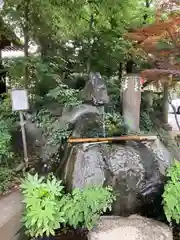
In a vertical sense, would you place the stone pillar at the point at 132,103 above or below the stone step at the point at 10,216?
above

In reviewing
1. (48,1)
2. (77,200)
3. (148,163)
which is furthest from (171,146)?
(48,1)

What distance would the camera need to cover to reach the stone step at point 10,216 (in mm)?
3288

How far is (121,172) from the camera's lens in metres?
3.41

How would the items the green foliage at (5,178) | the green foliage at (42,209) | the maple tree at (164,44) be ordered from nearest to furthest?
the green foliage at (42,209)
the maple tree at (164,44)
the green foliage at (5,178)

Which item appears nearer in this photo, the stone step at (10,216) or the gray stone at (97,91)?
the stone step at (10,216)

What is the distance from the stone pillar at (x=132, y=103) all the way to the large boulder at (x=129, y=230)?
Result: 1683 mm

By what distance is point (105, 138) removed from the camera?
3807 millimetres

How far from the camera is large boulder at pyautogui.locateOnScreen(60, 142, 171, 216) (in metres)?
3.38

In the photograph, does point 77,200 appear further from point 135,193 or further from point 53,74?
point 53,74

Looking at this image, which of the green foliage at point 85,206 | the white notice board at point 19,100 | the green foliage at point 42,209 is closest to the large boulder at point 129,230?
the green foliage at point 85,206

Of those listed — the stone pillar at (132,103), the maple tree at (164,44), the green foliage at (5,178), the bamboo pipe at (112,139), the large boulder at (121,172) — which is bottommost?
the green foliage at (5,178)

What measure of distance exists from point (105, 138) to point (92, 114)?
2.43 feet

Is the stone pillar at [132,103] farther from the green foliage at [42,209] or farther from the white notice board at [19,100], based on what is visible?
the green foliage at [42,209]

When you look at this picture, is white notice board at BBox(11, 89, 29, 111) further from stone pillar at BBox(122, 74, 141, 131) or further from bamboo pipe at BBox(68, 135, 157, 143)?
stone pillar at BBox(122, 74, 141, 131)
